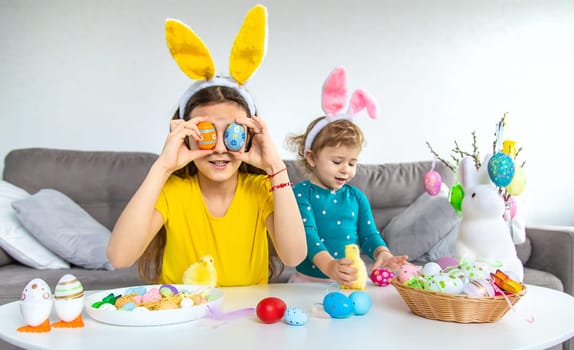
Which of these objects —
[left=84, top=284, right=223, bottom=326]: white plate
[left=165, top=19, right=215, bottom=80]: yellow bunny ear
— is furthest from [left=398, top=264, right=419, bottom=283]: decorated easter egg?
[left=165, top=19, right=215, bottom=80]: yellow bunny ear

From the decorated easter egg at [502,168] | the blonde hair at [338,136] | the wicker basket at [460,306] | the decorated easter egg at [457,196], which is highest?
the blonde hair at [338,136]

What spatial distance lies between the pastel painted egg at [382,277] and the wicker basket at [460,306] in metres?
0.36

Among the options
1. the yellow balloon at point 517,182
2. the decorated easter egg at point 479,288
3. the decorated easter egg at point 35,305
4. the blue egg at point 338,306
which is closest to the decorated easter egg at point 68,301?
the decorated easter egg at point 35,305

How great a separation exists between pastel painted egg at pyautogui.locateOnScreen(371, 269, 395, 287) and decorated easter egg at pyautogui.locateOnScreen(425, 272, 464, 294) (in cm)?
36

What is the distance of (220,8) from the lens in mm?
3617

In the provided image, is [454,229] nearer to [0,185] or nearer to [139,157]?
[139,157]

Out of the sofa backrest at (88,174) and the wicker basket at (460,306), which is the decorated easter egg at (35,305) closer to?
the wicker basket at (460,306)

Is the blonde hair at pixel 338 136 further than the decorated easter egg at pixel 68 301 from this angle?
Yes

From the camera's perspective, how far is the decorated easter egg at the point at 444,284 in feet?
3.59

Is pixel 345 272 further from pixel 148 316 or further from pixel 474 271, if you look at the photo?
pixel 148 316

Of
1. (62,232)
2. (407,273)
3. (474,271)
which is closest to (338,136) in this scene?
(407,273)

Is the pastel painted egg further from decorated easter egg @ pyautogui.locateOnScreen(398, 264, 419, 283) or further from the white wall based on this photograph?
the white wall

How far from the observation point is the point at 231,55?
1.49 metres

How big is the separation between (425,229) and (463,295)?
191 centimetres
